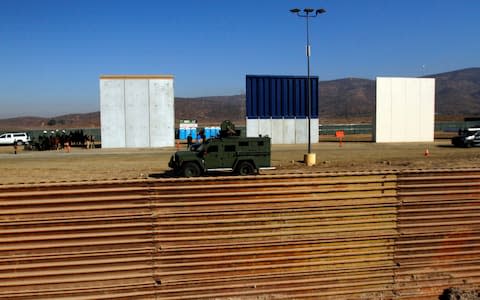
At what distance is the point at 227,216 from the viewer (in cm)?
567

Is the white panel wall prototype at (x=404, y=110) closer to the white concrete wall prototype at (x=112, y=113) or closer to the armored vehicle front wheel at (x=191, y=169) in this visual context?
the white concrete wall prototype at (x=112, y=113)

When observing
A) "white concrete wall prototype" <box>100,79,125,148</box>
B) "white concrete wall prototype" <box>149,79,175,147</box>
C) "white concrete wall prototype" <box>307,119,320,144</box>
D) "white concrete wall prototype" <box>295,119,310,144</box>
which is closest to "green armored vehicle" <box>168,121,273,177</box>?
"white concrete wall prototype" <box>149,79,175,147</box>

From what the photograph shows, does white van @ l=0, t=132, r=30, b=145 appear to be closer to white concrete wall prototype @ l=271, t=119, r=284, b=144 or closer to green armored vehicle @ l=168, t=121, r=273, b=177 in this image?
white concrete wall prototype @ l=271, t=119, r=284, b=144

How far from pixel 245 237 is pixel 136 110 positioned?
38.0 m

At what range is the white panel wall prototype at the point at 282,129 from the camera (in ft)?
151

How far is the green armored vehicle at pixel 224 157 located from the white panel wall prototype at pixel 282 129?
26145mm

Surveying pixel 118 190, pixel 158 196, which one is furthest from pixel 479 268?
pixel 118 190

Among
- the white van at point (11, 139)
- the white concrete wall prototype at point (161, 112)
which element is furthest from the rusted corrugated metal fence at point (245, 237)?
the white van at point (11, 139)

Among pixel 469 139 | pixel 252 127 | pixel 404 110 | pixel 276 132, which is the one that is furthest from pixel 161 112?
pixel 469 139

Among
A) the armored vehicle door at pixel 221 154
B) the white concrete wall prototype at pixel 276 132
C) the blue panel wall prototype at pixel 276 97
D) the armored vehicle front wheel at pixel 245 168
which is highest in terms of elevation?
the blue panel wall prototype at pixel 276 97

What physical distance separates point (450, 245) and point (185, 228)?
3990 mm

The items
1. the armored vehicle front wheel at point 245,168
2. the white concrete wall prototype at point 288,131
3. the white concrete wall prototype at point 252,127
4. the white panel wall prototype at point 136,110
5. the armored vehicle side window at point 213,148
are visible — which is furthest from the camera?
the white concrete wall prototype at point 288,131

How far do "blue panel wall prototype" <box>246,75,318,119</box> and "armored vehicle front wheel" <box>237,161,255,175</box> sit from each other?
26523 mm

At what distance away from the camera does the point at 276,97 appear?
46.3 m
